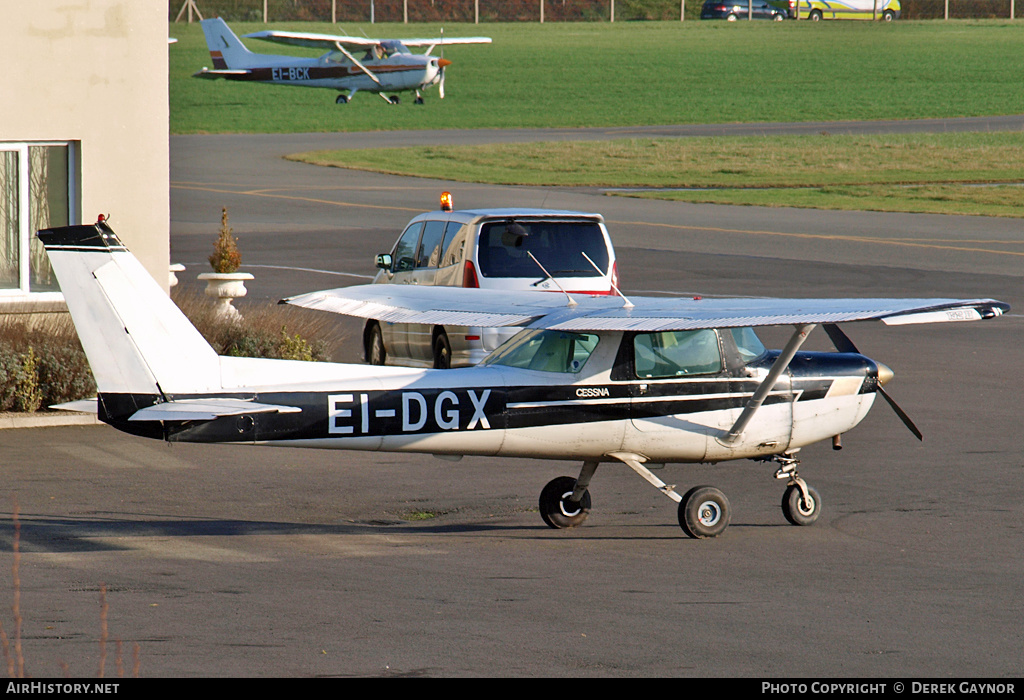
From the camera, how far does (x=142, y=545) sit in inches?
407

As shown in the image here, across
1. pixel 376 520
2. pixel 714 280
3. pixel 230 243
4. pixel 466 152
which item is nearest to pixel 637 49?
pixel 466 152

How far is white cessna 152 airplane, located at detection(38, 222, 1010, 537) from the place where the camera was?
30.4ft

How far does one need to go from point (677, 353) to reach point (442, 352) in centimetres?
571

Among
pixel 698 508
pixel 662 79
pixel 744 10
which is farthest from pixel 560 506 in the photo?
pixel 744 10

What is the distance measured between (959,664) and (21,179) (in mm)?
11946

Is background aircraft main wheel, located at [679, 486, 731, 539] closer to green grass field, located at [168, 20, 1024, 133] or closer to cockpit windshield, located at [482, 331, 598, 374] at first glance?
cockpit windshield, located at [482, 331, 598, 374]

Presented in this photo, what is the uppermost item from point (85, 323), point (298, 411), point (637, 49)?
point (637, 49)

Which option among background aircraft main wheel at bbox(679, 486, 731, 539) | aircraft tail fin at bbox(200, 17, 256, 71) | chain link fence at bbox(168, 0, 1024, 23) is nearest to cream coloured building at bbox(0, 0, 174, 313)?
background aircraft main wheel at bbox(679, 486, 731, 539)

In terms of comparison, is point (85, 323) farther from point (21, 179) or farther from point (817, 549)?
point (21, 179)

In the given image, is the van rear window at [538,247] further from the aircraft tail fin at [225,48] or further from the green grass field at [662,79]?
the aircraft tail fin at [225,48]

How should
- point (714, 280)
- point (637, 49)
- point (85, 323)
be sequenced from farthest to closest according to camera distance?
point (637, 49) < point (714, 280) < point (85, 323)

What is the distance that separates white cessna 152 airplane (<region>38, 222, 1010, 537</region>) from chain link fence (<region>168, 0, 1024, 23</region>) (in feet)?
364

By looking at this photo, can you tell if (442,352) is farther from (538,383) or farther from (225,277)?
(538,383)

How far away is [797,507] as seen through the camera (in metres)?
11.2
